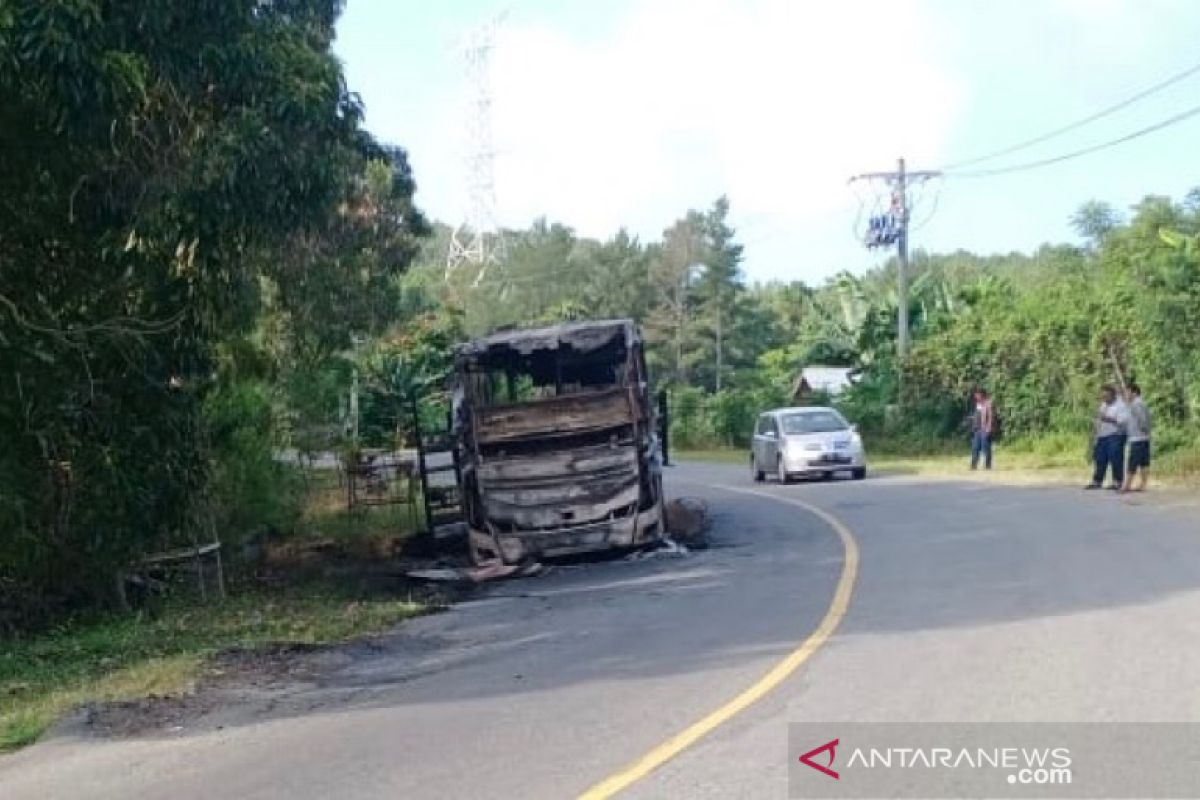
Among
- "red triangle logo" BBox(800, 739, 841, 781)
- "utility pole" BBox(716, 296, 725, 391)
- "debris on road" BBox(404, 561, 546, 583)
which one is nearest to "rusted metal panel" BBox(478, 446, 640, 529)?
"debris on road" BBox(404, 561, 546, 583)

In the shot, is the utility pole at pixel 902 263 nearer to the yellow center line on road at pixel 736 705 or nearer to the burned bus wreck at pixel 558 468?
the burned bus wreck at pixel 558 468

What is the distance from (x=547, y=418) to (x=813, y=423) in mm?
14380

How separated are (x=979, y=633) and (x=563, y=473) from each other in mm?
7106

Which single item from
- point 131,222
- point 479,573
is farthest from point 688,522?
point 131,222

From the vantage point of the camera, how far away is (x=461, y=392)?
16859 mm

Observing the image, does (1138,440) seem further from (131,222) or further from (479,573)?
(131,222)

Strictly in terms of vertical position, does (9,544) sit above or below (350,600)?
above

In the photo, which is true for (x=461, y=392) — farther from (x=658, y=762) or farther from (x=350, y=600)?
(x=658, y=762)

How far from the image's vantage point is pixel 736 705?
7.79 meters

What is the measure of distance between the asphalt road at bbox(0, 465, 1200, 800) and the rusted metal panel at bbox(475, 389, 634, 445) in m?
1.99

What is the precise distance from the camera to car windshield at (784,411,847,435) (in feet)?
96.6

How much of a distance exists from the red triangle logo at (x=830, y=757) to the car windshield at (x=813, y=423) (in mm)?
22722

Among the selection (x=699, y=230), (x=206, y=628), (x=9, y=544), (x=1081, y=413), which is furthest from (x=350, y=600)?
(x=699, y=230)

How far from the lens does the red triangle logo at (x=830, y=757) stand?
20.8 ft
